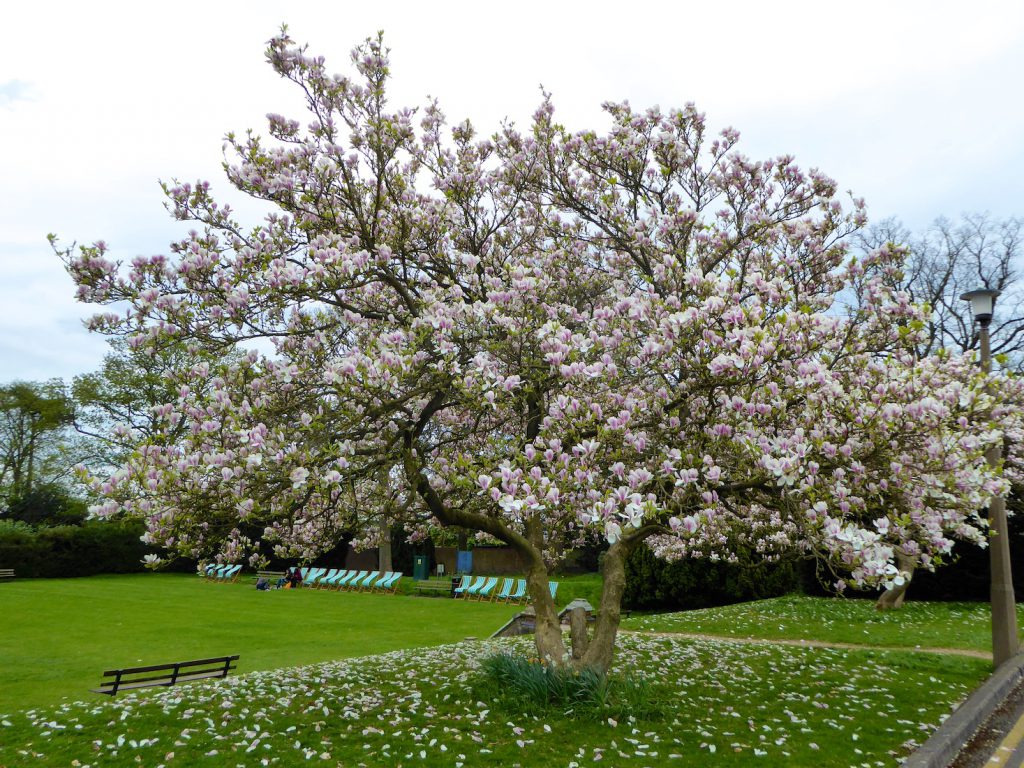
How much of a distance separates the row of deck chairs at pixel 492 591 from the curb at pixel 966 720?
61.6 feet

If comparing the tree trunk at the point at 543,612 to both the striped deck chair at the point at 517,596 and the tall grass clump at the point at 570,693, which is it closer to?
the tall grass clump at the point at 570,693

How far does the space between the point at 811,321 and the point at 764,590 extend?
18.3 m

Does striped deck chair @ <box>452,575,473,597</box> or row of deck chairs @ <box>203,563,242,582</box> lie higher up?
striped deck chair @ <box>452,575,473,597</box>

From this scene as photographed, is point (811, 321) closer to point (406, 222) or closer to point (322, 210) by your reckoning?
point (406, 222)

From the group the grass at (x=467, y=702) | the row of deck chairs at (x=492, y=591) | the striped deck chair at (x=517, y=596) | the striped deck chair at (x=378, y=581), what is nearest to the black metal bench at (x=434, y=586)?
the row of deck chairs at (x=492, y=591)

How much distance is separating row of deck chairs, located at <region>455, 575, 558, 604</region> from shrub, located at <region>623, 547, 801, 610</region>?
18.6 feet

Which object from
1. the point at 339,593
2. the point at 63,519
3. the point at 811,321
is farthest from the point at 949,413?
the point at 63,519

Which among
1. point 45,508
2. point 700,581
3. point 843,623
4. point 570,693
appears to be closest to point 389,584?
point 700,581

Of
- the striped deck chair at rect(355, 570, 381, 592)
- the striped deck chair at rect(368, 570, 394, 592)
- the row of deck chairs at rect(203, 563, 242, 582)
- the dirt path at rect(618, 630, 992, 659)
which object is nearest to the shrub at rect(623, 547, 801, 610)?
the dirt path at rect(618, 630, 992, 659)

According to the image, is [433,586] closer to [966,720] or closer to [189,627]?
[189,627]

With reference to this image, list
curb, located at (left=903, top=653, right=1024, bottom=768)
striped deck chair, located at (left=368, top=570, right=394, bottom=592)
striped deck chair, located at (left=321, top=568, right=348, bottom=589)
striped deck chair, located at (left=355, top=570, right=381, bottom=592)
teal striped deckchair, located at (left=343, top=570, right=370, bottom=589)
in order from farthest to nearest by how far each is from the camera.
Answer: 1. striped deck chair, located at (left=321, top=568, right=348, bottom=589)
2. teal striped deckchair, located at (left=343, top=570, right=370, bottom=589)
3. striped deck chair, located at (left=355, top=570, right=381, bottom=592)
4. striped deck chair, located at (left=368, top=570, right=394, bottom=592)
5. curb, located at (left=903, top=653, right=1024, bottom=768)

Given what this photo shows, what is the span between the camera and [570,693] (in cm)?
819

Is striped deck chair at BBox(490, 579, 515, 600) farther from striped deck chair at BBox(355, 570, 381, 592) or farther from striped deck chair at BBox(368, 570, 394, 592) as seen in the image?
striped deck chair at BBox(355, 570, 381, 592)

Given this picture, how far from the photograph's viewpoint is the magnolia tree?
21.3ft
